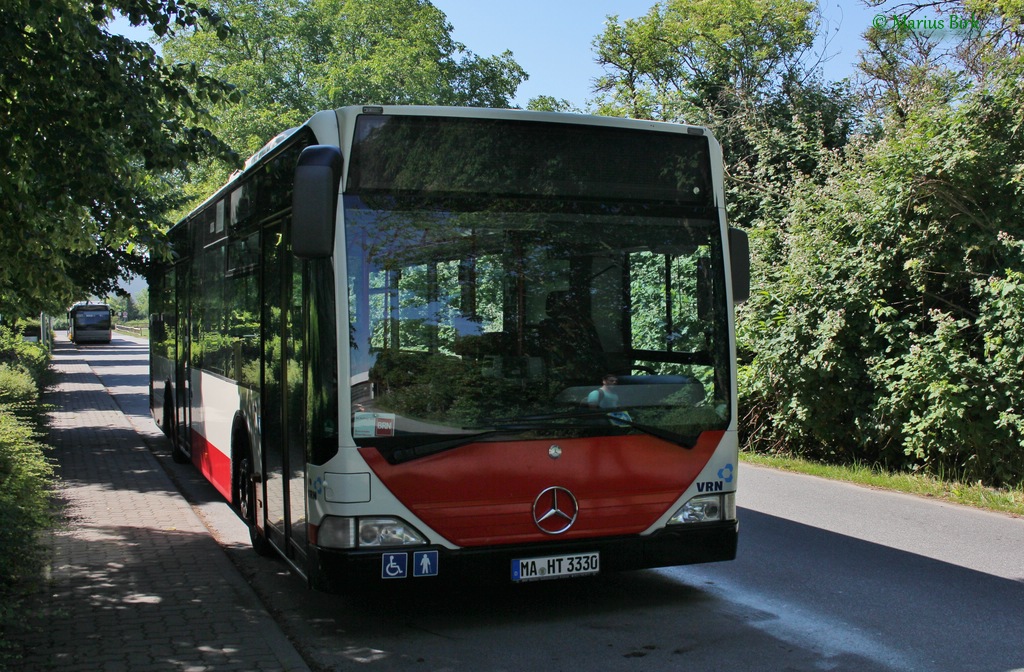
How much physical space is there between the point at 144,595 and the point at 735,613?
12.5 ft

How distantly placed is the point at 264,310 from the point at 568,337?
7.79 ft

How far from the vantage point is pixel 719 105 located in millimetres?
23219

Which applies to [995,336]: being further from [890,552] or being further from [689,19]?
[689,19]

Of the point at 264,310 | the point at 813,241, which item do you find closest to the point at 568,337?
the point at 264,310

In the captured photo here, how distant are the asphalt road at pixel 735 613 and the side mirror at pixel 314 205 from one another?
6.93ft

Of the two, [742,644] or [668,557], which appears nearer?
[742,644]

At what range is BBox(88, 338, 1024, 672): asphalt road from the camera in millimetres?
5469

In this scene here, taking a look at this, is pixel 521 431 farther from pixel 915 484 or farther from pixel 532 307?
pixel 915 484

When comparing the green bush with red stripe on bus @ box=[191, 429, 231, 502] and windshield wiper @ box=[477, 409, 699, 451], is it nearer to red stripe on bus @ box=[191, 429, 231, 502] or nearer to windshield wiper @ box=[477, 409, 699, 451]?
red stripe on bus @ box=[191, 429, 231, 502]

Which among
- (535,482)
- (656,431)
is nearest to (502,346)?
(535,482)

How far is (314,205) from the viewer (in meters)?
5.33

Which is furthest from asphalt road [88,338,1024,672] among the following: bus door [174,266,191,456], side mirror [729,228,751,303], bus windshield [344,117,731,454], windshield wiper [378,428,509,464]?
bus door [174,266,191,456]

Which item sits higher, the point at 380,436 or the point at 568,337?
the point at 568,337

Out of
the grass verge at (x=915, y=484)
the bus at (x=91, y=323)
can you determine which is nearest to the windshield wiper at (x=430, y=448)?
the grass verge at (x=915, y=484)
